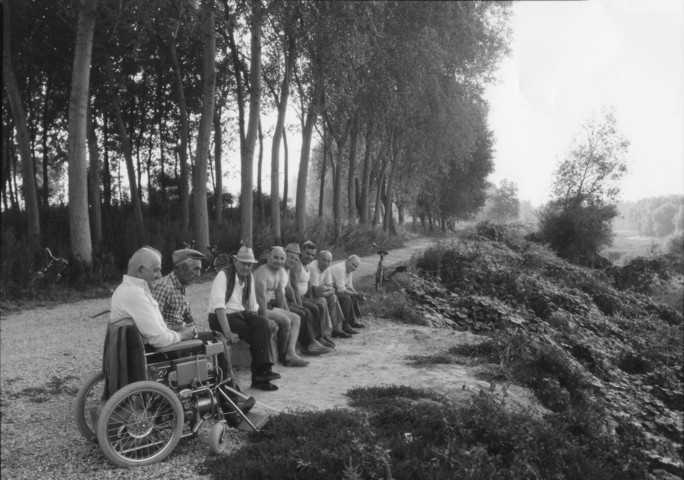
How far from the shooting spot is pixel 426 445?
196 inches

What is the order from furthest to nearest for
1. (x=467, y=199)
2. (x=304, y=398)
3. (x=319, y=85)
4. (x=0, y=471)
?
(x=467, y=199)
(x=319, y=85)
(x=304, y=398)
(x=0, y=471)

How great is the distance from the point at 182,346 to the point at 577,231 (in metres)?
30.2

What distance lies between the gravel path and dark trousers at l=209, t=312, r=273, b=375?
1.16ft

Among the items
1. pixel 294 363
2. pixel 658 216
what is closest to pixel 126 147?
pixel 294 363

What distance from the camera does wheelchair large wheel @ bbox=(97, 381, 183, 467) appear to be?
4227 millimetres

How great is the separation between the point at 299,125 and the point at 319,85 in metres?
11.6

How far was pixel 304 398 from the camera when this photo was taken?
6.27 meters

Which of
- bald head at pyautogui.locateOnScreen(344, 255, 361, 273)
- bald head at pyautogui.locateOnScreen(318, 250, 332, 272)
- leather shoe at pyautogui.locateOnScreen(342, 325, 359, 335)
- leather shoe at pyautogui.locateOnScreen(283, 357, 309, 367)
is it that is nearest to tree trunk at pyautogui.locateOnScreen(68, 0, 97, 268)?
bald head at pyautogui.locateOnScreen(318, 250, 332, 272)

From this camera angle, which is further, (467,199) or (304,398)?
(467,199)

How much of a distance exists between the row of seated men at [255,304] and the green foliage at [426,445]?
82cm

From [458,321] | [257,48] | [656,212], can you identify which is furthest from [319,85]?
[656,212]

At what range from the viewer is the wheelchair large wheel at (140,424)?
4227mm

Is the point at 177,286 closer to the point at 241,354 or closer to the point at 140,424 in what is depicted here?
the point at 140,424

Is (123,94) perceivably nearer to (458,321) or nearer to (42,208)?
(42,208)
